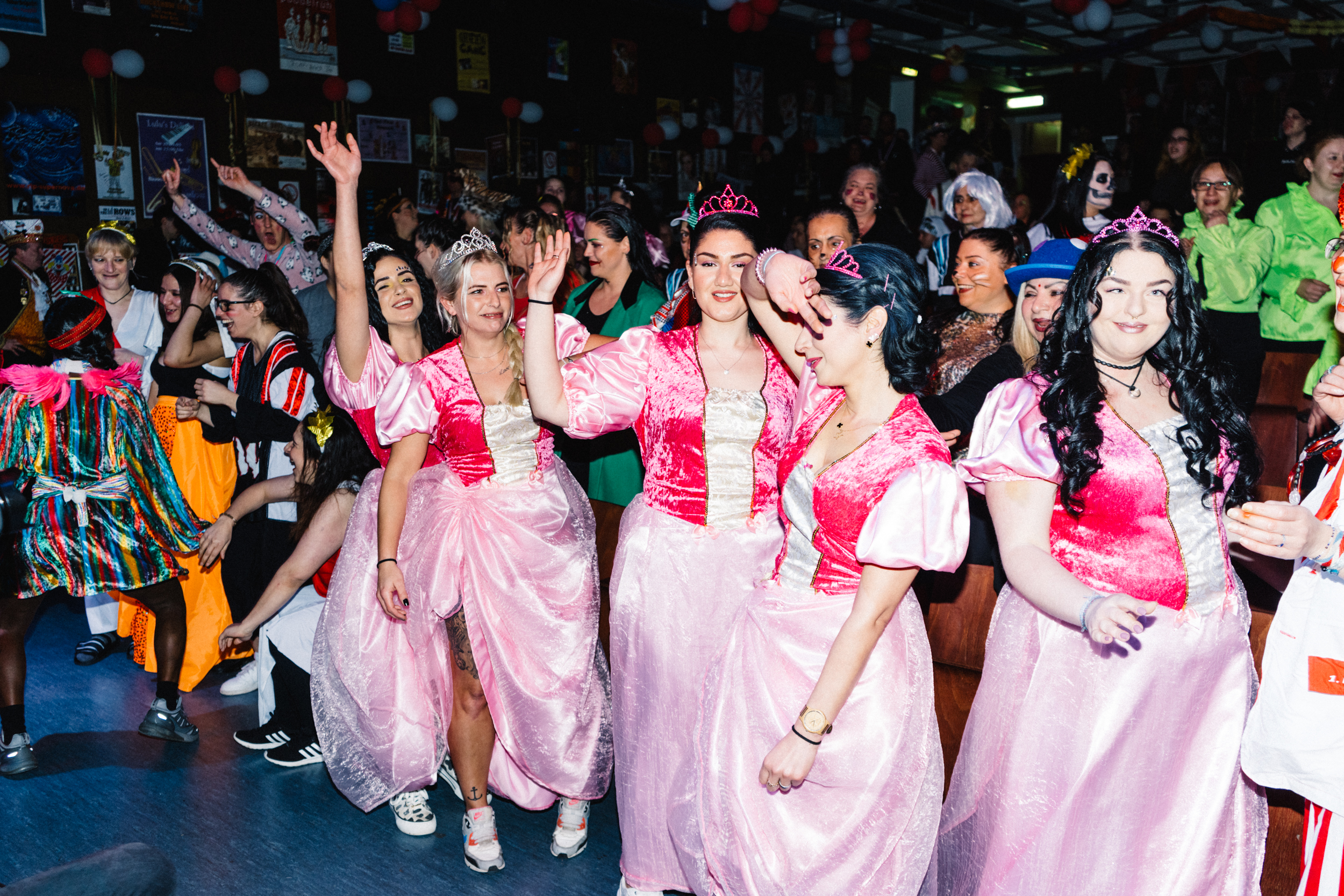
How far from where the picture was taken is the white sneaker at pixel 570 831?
8.68ft

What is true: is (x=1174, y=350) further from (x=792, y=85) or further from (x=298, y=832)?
(x=792, y=85)

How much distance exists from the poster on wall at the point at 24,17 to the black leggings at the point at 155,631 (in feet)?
15.9

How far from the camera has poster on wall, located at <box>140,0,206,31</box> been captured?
6996 millimetres

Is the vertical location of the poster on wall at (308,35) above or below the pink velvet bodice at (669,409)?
above

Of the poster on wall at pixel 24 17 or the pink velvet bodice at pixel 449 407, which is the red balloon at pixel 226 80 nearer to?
the poster on wall at pixel 24 17

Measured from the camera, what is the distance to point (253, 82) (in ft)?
23.6

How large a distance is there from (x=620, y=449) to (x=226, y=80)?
5270mm

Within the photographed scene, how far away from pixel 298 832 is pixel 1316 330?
156 inches

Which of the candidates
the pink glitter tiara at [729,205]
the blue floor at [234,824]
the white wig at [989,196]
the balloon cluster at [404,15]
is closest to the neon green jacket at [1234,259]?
the white wig at [989,196]

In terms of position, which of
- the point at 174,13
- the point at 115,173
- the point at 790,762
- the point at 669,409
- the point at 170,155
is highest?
the point at 174,13

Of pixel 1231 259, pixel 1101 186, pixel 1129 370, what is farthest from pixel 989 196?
pixel 1129 370

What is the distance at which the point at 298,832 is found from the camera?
2797 millimetres
